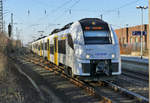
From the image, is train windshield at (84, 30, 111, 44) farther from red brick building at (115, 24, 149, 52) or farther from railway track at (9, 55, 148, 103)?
red brick building at (115, 24, 149, 52)

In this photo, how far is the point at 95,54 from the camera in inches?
392

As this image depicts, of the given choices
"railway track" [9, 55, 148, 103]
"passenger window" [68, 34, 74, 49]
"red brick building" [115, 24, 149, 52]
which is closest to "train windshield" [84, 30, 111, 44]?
"passenger window" [68, 34, 74, 49]

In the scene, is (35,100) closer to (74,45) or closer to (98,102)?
(98,102)

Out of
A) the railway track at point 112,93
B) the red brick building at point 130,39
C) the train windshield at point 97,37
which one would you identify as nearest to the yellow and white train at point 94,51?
the train windshield at point 97,37

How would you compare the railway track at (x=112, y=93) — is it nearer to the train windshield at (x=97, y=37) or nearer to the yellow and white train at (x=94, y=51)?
the yellow and white train at (x=94, y=51)

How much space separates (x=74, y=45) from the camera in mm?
10547

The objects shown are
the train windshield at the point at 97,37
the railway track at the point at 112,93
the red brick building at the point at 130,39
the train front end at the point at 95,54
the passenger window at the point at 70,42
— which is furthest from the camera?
the red brick building at the point at 130,39

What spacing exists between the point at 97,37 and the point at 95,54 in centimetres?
105

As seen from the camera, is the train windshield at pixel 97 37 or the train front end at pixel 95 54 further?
the train windshield at pixel 97 37

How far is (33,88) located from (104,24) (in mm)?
4873

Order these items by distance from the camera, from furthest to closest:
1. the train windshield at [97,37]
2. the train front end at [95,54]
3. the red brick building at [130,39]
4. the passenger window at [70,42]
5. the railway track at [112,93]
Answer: the red brick building at [130,39]
the passenger window at [70,42]
the train windshield at [97,37]
the train front end at [95,54]
the railway track at [112,93]

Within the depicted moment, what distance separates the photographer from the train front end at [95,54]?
9906 millimetres

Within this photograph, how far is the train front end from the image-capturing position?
32.5ft

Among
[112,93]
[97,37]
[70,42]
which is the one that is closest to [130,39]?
[70,42]
